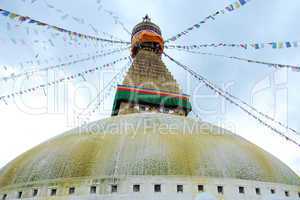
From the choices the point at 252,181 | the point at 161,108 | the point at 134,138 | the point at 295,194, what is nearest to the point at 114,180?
the point at 134,138

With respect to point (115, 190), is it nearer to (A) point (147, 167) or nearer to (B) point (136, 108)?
(A) point (147, 167)

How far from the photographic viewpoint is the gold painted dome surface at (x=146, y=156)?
7992mm

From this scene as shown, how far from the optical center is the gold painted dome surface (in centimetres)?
799

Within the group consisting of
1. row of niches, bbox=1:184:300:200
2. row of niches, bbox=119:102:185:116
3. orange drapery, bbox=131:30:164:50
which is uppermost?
orange drapery, bbox=131:30:164:50

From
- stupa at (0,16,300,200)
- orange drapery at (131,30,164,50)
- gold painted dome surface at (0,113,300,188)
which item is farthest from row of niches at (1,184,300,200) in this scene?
orange drapery at (131,30,164,50)

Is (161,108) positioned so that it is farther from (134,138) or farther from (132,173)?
(132,173)

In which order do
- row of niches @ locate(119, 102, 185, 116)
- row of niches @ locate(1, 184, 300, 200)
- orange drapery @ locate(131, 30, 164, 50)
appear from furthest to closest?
orange drapery @ locate(131, 30, 164, 50) → row of niches @ locate(119, 102, 185, 116) → row of niches @ locate(1, 184, 300, 200)

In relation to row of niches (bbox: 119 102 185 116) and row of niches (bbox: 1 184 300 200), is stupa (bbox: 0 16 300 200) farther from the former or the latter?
row of niches (bbox: 119 102 185 116)

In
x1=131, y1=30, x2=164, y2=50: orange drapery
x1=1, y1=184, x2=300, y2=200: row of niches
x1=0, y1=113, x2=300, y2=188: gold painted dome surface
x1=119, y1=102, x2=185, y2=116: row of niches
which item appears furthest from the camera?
x1=131, y1=30, x2=164, y2=50: orange drapery

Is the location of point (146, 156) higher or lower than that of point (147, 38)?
lower

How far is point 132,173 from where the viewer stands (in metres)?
7.79

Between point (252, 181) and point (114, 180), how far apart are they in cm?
384

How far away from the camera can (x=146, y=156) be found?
816 cm

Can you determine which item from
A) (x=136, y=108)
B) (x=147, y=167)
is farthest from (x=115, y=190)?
(x=136, y=108)
